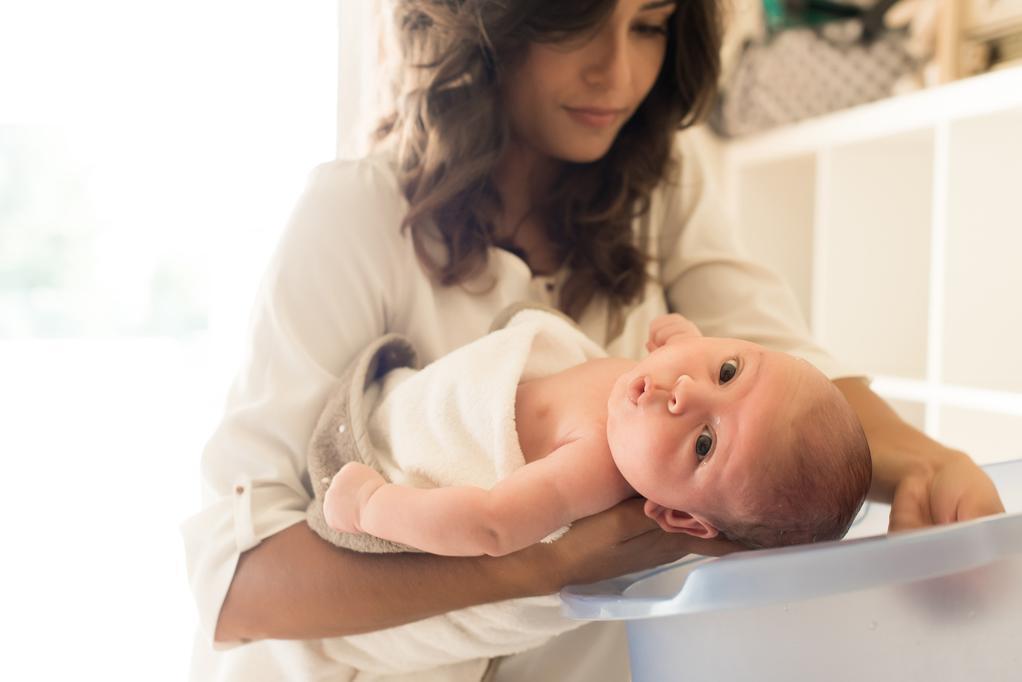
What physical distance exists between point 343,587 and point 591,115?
57cm

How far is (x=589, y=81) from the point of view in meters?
0.96

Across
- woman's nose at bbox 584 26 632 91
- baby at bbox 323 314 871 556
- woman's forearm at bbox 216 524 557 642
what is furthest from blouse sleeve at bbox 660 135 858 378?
woman's forearm at bbox 216 524 557 642

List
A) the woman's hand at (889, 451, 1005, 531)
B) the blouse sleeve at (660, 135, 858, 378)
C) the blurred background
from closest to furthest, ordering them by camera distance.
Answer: the woman's hand at (889, 451, 1005, 531)
the blouse sleeve at (660, 135, 858, 378)
the blurred background

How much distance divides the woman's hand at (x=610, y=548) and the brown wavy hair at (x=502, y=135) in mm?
373

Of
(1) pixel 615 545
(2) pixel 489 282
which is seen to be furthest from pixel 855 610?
(2) pixel 489 282

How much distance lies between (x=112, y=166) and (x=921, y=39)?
1.39m

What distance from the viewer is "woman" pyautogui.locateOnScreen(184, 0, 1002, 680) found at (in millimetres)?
785

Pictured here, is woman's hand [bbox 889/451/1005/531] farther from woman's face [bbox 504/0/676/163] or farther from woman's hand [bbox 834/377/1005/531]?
woman's face [bbox 504/0/676/163]

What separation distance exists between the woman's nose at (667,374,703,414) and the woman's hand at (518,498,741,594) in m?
0.11

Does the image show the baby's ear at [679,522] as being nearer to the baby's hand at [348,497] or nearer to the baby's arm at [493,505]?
the baby's arm at [493,505]

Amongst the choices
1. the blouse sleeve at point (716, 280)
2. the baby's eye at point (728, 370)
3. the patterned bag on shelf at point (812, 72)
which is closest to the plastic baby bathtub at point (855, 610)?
the baby's eye at point (728, 370)

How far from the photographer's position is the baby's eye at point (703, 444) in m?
0.67

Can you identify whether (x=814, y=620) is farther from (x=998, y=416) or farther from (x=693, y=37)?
(x=998, y=416)

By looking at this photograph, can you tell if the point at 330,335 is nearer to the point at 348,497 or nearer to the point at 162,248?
the point at 348,497
